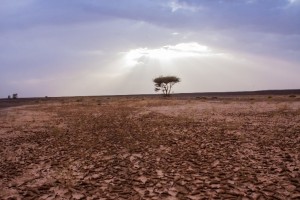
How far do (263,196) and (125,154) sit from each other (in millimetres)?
4973

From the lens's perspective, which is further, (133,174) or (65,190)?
(133,174)

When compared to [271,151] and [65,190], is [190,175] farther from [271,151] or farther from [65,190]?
[271,151]

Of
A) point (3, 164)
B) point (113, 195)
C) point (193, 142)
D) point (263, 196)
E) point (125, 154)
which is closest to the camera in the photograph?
point (263, 196)

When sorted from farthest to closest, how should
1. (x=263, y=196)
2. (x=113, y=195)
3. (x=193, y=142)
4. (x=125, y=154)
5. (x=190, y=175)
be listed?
(x=193, y=142) < (x=125, y=154) < (x=190, y=175) < (x=113, y=195) < (x=263, y=196)

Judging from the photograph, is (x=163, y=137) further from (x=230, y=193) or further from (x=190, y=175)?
(x=230, y=193)

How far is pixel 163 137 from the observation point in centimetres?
1245

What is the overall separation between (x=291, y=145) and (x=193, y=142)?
3234 mm

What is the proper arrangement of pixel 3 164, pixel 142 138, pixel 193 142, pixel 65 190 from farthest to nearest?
pixel 142 138, pixel 193 142, pixel 3 164, pixel 65 190

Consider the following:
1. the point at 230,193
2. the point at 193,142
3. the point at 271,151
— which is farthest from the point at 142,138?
the point at 230,193

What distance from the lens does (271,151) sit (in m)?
8.97

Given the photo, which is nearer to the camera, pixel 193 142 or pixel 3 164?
pixel 3 164

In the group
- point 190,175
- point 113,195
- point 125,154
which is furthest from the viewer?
point 125,154

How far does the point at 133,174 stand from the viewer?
7.19 m

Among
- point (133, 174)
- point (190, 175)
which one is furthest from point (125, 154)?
point (190, 175)
